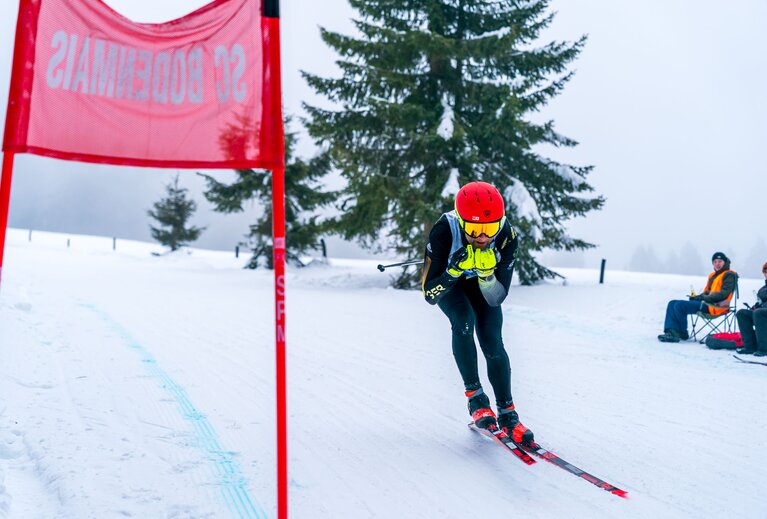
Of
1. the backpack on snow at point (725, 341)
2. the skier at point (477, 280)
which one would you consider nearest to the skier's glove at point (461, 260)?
the skier at point (477, 280)

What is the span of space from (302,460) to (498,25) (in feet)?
51.5

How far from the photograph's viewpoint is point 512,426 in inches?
165

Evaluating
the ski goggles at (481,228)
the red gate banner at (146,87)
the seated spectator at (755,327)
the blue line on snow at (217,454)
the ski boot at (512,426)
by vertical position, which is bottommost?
the blue line on snow at (217,454)

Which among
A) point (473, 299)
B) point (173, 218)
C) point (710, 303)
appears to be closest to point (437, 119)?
point (710, 303)

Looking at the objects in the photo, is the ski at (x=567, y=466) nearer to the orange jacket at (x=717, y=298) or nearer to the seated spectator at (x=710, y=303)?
the seated spectator at (x=710, y=303)

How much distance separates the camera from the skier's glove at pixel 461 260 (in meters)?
4.05

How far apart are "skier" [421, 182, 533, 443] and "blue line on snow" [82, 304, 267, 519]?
172 centimetres

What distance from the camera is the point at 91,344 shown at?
24.0ft

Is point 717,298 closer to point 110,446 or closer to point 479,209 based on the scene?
point 479,209

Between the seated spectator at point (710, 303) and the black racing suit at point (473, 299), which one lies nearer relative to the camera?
the black racing suit at point (473, 299)

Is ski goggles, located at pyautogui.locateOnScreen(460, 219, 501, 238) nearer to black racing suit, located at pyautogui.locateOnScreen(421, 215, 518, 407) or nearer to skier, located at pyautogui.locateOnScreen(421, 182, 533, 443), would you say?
skier, located at pyautogui.locateOnScreen(421, 182, 533, 443)

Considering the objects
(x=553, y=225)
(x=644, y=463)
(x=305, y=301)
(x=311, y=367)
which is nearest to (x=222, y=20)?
(x=644, y=463)

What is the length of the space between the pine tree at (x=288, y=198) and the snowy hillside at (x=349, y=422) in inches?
598

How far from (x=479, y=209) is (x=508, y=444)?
163 centimetres
